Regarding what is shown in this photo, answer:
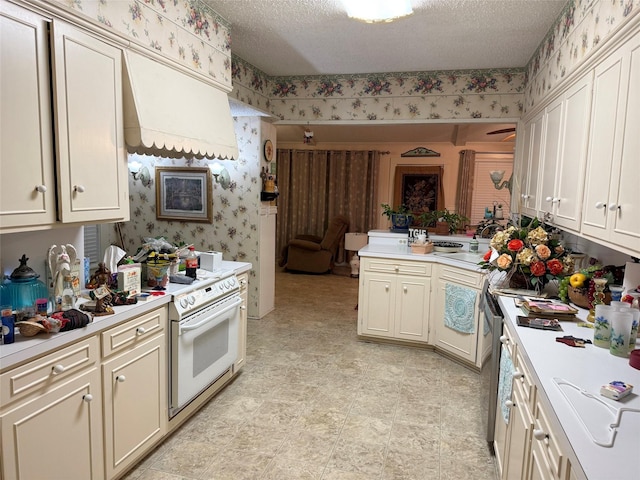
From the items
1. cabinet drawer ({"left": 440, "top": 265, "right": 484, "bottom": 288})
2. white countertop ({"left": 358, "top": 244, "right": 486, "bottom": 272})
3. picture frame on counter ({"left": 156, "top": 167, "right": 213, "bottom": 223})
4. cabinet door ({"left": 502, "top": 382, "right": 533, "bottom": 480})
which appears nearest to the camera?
cabinet door ({"left": 502, "top": 382, "right": 533, "bottom": 480})

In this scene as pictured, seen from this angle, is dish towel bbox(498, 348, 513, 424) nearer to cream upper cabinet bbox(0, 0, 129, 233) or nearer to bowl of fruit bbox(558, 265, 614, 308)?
bowl of fruit bbox(558, 265, 614, 308)

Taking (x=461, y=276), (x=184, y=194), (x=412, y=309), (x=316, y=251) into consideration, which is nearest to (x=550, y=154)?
(x=461, y=276)

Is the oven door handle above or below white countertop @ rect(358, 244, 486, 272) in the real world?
below

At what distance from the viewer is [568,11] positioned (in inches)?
104

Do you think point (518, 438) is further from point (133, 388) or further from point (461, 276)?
point (461, 276)

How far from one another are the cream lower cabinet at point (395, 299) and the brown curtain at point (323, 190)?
378cm

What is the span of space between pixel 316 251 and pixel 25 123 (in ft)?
19.4

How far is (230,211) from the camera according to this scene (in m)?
4.73

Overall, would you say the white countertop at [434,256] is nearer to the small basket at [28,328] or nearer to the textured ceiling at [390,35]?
the textured ceiling at [390,35]

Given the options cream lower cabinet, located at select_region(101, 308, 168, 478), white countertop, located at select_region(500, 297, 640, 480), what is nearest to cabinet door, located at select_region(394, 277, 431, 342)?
white countertop, located at select_region(500, 297, 640, 480)

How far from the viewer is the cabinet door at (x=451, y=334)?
3.52m

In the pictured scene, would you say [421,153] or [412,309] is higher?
[421,153]

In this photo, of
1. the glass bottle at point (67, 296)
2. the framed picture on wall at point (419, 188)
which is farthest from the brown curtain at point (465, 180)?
the glass bottle at point (67, 296)

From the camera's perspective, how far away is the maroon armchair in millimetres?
7438
